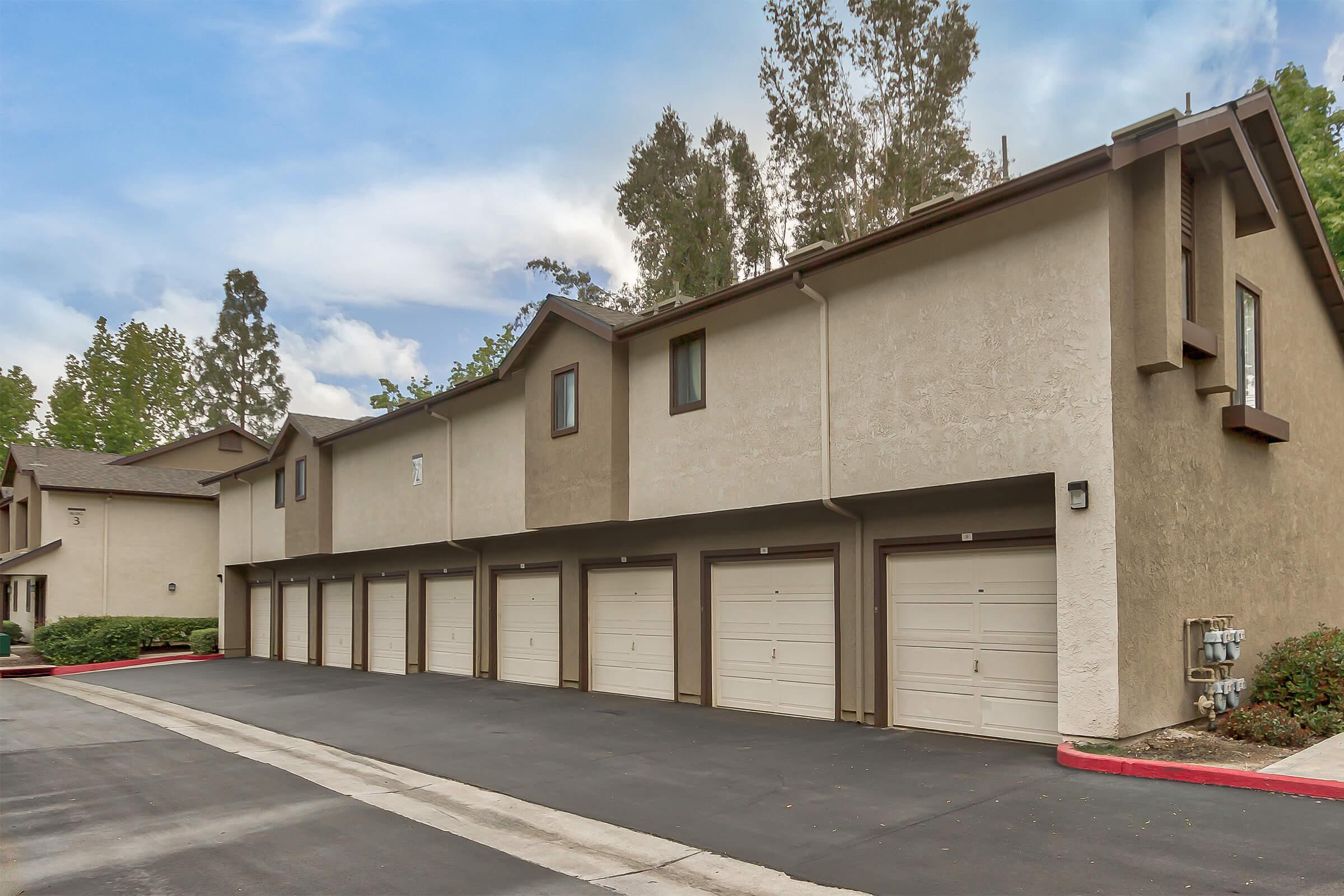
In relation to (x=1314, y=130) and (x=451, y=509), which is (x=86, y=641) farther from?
(x=1314, y=130)

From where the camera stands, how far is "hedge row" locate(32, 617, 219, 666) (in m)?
28.9

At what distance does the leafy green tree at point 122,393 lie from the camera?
2096 inches

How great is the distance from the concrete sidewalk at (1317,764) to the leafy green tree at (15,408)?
197ft

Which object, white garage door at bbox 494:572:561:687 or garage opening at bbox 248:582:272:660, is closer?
white garage door at bbox 494:572:561:687

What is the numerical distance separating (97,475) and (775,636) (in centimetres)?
3146

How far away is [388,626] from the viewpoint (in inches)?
952

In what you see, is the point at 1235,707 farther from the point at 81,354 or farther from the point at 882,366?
the point at 81,354

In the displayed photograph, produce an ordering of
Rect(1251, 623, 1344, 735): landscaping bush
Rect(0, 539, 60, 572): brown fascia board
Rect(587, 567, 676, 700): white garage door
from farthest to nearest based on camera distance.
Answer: Rect(0, 539, 60, 572): brown fascia board < Rect(587, 567, 676, 700): white garage door < Rect(1251, 623, 1344, 735): landscaping bush

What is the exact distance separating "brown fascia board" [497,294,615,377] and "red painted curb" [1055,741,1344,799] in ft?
30.5

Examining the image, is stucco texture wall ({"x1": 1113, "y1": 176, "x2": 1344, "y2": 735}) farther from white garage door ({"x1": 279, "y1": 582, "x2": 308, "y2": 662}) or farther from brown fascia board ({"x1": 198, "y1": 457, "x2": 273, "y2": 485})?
brown fascia board ({"x1": 198, "y1": 457, "x2": 273, "y2": 485})

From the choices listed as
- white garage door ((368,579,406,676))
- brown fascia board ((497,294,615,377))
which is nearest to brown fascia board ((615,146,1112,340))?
brown fascia board ((497,294,615,377))

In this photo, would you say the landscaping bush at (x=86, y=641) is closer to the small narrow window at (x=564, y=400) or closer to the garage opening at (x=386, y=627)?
the garage opening at (x=386, y=627)

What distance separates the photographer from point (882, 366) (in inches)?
455

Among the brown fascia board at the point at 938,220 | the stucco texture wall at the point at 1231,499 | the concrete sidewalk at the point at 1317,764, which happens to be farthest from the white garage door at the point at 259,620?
the concrete sidewalk at the point at 1317,764
